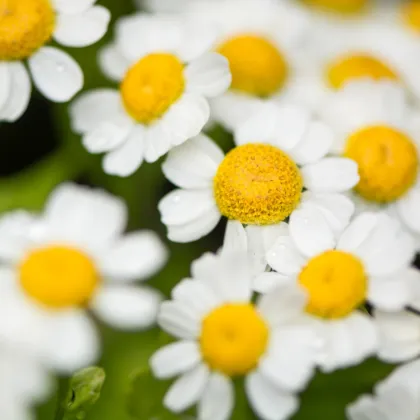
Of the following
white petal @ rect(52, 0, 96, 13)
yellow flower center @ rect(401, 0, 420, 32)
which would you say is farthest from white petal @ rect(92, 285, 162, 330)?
yellow flower center @ rect(401, 0, 420, 32)

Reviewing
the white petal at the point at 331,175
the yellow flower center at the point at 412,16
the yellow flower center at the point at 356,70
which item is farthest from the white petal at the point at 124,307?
the yellow flower center at the point at 412,16

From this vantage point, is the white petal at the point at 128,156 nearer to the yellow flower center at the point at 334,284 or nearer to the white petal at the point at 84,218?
the white petal at the point at 84,218

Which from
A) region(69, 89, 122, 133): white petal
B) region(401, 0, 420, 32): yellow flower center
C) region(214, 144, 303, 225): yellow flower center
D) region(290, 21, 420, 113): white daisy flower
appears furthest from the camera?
region(401, 0, 420, 32): yellow flower center

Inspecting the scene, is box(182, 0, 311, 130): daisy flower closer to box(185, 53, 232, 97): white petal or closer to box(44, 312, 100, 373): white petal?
box(185, 53, 232, 97): white petal

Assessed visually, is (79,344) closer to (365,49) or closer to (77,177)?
(77,177)

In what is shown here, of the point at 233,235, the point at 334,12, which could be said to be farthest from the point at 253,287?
the point at 334,12
